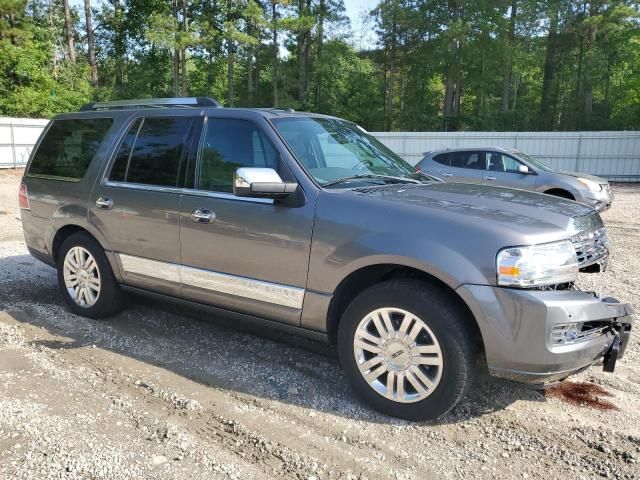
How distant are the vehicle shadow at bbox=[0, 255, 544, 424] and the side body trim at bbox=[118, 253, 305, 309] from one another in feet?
1.90

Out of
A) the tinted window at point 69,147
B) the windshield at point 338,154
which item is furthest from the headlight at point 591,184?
the tinted window at point 69,147

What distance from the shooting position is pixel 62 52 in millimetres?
40688

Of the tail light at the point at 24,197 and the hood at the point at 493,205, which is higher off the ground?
the hood at the point at 493,205

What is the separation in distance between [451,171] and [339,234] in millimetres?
9617

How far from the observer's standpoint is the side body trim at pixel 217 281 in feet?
11.9

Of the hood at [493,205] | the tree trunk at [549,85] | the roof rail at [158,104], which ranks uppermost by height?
the tree trunk at [549,85]

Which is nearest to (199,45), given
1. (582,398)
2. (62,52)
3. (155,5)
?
(155,5)

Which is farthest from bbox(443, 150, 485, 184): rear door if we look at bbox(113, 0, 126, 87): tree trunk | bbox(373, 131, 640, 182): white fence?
bbox(113, 0, 126, 87): tree trunk

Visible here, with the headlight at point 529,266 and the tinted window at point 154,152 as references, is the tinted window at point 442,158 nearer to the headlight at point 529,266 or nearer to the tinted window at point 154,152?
the tinted window at point 154,152

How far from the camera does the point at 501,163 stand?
1193 cm

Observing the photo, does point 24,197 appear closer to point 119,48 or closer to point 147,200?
point 147,200

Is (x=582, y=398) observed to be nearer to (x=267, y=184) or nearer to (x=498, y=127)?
(x=267, y=184)

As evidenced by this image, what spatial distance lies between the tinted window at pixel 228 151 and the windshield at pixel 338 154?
192 millimetres

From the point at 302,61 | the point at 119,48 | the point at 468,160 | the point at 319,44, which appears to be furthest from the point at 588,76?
the point at 119,48
